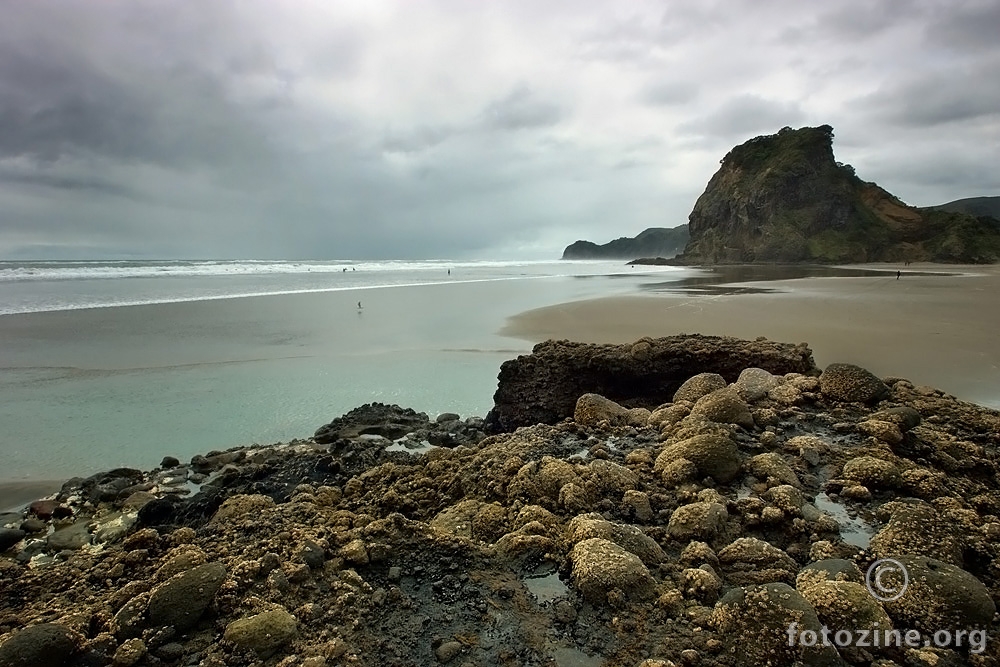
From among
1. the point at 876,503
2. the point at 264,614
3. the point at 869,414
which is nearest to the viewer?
the point at 264,614

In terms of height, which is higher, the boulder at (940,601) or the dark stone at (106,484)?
the boulder at (940,601)

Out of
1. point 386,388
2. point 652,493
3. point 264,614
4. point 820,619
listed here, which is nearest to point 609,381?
point 652,493

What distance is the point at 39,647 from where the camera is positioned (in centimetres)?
250

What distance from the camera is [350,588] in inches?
116

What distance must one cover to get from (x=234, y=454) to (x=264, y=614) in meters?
4.64

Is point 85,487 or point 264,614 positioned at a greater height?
point 264,614

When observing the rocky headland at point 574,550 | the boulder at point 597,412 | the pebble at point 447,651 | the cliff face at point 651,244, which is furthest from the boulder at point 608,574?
the cliff face at point 651,244

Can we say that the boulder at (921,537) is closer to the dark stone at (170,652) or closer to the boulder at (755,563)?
the boulder at (755,563)

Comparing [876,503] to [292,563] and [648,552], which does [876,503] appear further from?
[292,563]

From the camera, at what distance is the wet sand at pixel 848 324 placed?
980 centimetres

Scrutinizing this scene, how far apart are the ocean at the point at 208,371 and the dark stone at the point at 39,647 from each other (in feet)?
15.8

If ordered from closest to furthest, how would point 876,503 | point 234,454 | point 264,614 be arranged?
1. point 264,614
2. point 876,503
3. point 234,454

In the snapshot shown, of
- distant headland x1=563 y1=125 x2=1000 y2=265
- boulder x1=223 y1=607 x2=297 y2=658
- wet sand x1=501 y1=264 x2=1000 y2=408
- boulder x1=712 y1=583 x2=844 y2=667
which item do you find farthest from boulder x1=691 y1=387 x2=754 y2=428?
distant headland x1=563 y1=125 x2=1000 y2=265

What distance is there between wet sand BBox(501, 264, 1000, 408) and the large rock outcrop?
152 inches
